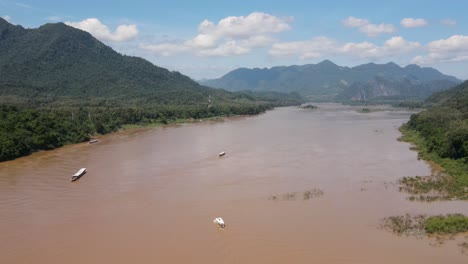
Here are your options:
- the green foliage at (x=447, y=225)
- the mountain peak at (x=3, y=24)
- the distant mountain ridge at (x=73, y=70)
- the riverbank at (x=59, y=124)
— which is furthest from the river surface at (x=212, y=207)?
the mountain peak at (x=3, y=24)

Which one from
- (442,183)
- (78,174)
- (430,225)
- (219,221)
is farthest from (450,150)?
(78,174)

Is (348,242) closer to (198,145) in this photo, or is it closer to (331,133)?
(198,145)

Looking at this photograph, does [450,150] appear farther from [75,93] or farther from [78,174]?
[75,93]

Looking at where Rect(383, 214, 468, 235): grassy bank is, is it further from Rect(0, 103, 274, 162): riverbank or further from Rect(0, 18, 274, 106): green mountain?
Rect(0, 18, 274, 106): green mountain

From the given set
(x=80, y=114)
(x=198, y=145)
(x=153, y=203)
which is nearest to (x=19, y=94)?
(x=80, y=114)

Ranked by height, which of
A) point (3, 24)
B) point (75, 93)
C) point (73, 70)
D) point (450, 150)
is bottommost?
point (450, 150)

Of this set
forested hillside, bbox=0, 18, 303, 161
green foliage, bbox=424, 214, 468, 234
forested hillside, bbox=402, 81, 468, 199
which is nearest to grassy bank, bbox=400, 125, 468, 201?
forested hillside, bbox=402, 81, 468, 199

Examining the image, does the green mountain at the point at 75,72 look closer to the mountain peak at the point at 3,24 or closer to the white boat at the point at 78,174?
the mountain peak at the point at 3,24
